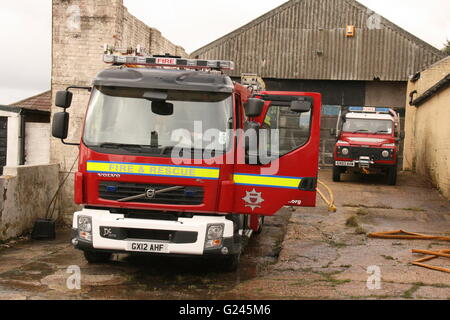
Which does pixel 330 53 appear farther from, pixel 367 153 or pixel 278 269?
pixel 278 269

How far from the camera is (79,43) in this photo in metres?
11.5

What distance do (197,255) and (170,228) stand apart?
440mm

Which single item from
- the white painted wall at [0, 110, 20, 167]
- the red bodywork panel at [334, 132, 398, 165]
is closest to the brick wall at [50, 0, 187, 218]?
the white painted wall at [0, 110, 20, 167]

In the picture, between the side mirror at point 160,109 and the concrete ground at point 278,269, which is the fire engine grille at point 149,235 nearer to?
the concrete ground at point 278,269

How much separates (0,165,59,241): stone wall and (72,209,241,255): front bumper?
12.8ft

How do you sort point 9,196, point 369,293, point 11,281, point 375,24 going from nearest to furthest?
point 369,293, point 11,281, point 9,196, point 375,24

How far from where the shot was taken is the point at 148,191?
6566 millimetres

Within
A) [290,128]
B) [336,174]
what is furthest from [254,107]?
[336,174]

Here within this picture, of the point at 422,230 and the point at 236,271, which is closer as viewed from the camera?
the point at 236,271

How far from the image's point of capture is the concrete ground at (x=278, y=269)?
20.9 feet

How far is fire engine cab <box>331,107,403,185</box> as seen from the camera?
16.0 m

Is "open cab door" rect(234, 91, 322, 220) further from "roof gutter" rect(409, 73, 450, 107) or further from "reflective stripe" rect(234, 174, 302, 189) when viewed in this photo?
"roof gutter" rect(409, 73, 450, 107)
